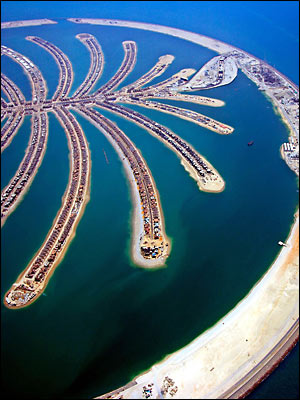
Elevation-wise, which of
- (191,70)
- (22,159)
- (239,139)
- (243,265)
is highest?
(191,70)

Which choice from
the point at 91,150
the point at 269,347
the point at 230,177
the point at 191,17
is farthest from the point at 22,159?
the point at 191,17

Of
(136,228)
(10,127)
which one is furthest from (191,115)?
(10,127)

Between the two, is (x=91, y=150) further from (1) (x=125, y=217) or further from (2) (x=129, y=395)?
(2) (x=129, y=395)

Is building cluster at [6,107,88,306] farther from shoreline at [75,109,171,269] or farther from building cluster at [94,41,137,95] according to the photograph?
building cluster at [94,41,137,95]

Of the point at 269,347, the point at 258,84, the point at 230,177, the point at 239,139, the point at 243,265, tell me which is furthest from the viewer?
the point at 258,84

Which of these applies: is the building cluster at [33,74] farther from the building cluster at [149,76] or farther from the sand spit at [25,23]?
the building cluster at [149,76]

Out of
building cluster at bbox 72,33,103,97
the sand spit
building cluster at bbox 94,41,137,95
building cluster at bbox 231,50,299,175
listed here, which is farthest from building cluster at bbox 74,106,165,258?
the sand spit
